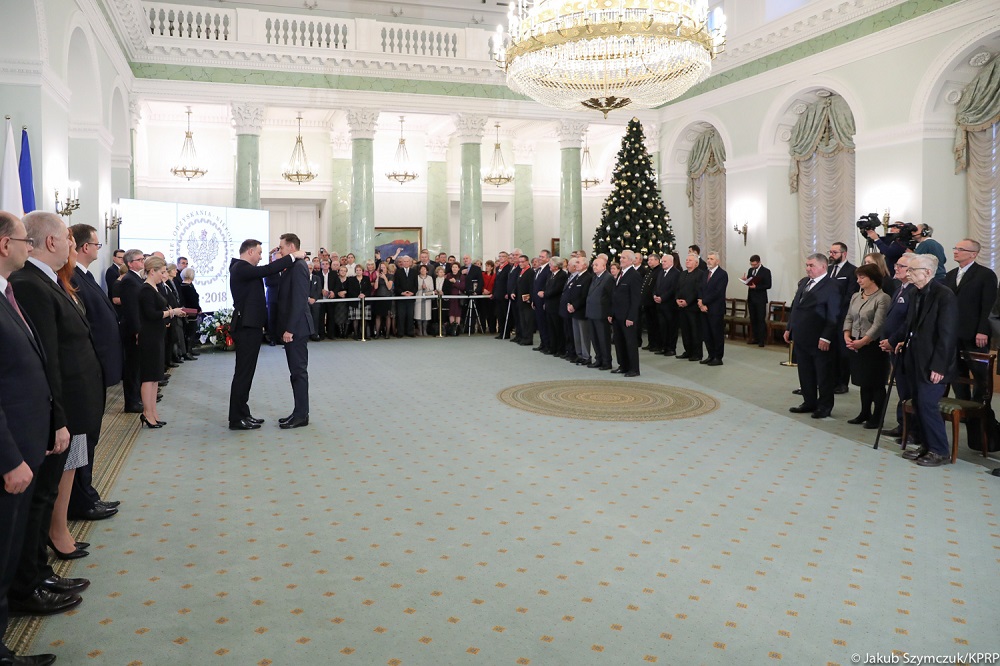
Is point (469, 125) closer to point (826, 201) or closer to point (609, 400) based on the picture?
point (826, 201)

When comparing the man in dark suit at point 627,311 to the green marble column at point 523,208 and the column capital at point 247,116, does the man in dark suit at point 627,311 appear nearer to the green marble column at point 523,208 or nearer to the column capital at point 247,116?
the column capital at point 247,116

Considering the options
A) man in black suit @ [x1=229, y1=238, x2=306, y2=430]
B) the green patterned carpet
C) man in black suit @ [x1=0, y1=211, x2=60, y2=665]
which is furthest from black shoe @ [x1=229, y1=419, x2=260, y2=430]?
man in black suit @ [x1=0, y1=211, x2=60, y2=665]

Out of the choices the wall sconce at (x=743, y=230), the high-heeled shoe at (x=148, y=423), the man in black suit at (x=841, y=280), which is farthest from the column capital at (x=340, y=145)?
the man in black suit at (x=841, y=280)

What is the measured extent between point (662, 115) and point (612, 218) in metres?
4.19

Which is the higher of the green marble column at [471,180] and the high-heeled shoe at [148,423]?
the green marble column at [471,180]

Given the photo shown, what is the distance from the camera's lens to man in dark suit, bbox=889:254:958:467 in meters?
6.05

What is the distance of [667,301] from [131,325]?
867 centimetres

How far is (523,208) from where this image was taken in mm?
23250

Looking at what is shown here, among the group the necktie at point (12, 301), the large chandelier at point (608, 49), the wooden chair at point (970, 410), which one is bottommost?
the wooden chair at point (970, 410)

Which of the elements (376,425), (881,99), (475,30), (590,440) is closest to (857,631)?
(590,440)

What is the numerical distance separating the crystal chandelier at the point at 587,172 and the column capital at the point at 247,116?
9.64m

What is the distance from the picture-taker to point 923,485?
5.63 metres

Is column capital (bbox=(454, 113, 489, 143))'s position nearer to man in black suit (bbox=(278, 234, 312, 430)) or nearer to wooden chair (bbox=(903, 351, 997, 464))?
man in black suit (bbox=(278, 234, 312, 430))

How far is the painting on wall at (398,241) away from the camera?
21891 mm
